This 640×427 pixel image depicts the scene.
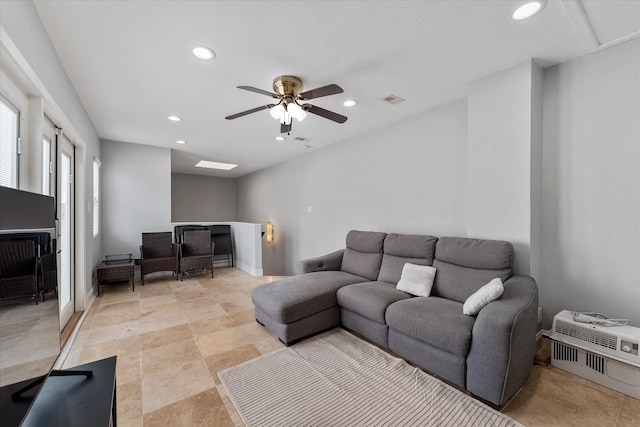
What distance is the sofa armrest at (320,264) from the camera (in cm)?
329

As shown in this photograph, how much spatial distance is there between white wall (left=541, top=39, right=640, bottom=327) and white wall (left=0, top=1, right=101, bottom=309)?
12.5ft

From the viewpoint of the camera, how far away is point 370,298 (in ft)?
7.82

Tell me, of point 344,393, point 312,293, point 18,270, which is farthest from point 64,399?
point 312,293

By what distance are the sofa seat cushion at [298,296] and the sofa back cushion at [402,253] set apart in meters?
0.35

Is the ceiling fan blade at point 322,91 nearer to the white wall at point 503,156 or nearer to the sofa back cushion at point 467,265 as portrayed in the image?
the white wall at point 503,156

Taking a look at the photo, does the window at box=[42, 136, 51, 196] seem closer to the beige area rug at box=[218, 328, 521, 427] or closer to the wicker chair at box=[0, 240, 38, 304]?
the wicker chair at box=[0, 240, 38, 304]

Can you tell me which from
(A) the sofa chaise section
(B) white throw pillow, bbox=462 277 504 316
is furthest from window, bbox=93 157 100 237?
(B) white throw pillow, bbox=462 277 504 316

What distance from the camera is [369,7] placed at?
164 centimetres

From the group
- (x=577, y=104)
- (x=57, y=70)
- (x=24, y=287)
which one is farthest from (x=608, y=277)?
(x=57, y=70)

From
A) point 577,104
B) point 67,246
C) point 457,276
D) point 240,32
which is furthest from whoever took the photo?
point 67,246

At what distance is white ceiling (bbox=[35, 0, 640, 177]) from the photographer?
1.66 m

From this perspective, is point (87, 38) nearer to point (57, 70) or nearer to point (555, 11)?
point (57, 70)

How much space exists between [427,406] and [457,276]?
1.14 metres

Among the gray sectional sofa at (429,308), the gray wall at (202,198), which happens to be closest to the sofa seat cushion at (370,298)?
the gray sectional sofa at (429,308)
